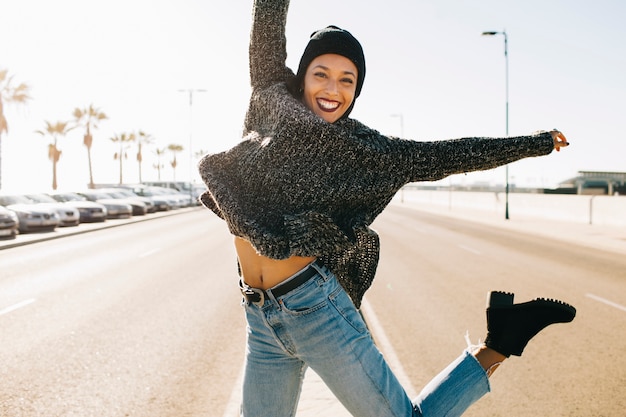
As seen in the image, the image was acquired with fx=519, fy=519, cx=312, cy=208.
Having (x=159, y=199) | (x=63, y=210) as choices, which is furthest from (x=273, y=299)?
(x=159, y=199)

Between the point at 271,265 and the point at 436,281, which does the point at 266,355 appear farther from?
the point at 436,281

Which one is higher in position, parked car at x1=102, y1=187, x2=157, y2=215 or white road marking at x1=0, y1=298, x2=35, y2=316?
parked car at x1=102, y1=187, x2=157, y2=215

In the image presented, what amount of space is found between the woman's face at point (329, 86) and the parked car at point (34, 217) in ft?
61.6

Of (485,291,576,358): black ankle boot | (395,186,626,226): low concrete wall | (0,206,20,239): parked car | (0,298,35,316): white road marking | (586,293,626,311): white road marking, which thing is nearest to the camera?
(485,291,576,358): black ankle boot

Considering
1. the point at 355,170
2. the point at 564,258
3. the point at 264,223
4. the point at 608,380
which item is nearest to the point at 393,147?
the point at 355,170

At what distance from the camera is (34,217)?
18.0 metres

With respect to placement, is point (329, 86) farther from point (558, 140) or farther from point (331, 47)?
point (558, 140)

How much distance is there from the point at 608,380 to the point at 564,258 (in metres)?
8.77

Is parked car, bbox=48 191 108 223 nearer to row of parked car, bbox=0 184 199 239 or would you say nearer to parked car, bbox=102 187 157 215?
row of parked car, bbox=0 184 199 239

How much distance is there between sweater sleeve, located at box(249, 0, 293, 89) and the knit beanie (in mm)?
94

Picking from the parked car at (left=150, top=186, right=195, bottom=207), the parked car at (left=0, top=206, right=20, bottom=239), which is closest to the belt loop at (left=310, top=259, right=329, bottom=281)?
the parked car at (left=0, top=206, right=20, bottom=239)

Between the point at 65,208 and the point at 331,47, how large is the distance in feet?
70.1

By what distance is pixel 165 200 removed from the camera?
36.5 m

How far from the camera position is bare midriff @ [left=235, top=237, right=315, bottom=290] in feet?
5.81
